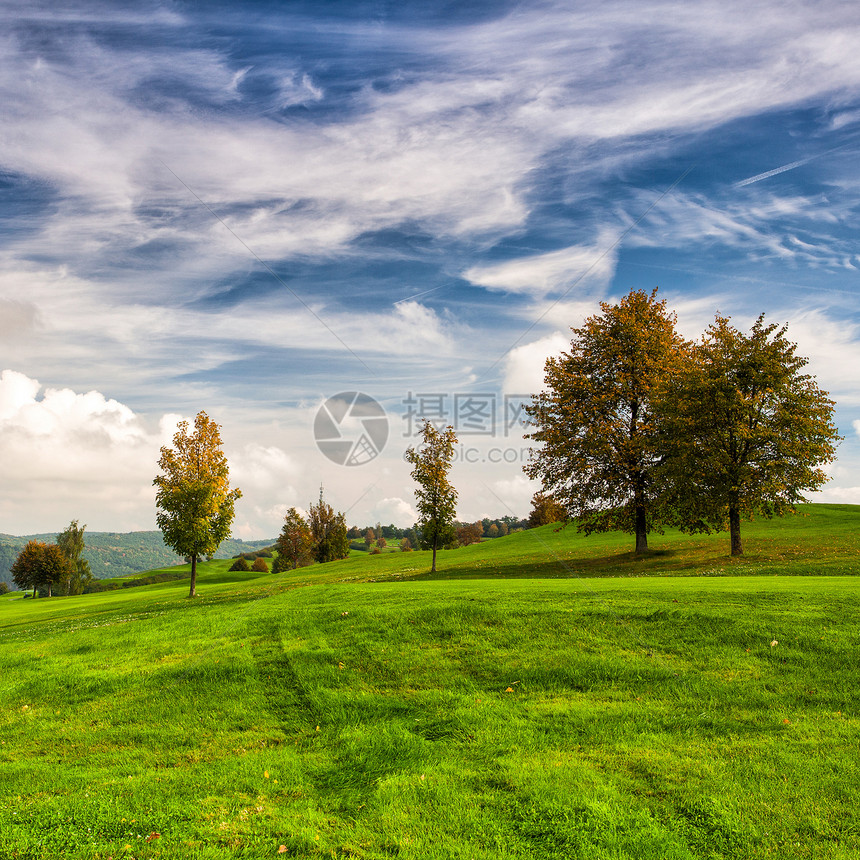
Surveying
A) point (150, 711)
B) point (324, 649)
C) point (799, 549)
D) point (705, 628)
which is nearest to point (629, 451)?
point (799, 549)

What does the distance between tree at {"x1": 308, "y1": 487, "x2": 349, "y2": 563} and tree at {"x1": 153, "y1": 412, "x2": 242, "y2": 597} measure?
48.1 m

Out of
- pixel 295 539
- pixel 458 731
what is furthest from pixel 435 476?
pixel 295 539

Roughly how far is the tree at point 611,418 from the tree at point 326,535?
55518mm

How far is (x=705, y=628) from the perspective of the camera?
42.8 feet

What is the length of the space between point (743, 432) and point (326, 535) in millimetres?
69364

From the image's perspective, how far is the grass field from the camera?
272 inches

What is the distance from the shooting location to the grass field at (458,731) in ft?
22.6

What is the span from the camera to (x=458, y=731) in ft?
31.4

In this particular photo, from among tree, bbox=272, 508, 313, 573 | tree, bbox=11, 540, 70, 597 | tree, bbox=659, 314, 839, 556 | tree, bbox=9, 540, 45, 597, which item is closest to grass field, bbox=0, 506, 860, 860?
tree, bbox=659, 314, 839, 556

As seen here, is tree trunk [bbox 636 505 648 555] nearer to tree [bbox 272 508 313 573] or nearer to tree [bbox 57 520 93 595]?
tree [bbox 272 508 313 573]

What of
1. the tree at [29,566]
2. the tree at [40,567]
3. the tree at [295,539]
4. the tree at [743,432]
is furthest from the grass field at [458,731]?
the tree at [29,566]

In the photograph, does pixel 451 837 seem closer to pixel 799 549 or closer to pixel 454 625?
pixel 454 625

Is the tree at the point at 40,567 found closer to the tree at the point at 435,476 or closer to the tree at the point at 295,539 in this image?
the tree at the point at 295,539

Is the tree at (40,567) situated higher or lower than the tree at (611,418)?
lower
